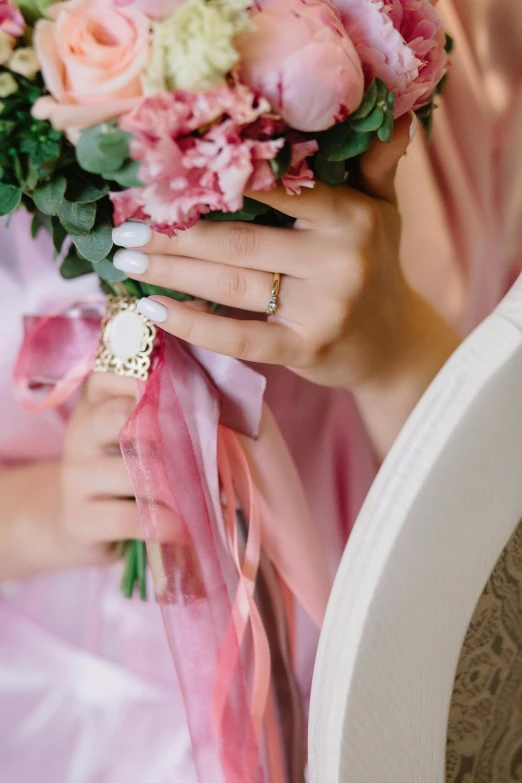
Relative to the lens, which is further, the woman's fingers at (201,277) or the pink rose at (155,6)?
the woman's fingers at (201,277)

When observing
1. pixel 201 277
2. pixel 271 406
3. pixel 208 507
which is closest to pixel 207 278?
pixel 201 277

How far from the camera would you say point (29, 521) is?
0.78 meters

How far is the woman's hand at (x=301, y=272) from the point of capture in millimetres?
493

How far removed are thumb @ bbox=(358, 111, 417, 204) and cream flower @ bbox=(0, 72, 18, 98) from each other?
0.25 metres

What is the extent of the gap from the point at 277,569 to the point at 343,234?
41cm

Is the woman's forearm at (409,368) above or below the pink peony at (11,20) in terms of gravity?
below

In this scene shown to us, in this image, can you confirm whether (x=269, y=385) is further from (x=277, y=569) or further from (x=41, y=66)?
(x=41, y=66)

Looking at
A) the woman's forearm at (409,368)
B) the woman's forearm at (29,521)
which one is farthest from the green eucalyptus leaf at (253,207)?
the woman's forearm at (29,521)

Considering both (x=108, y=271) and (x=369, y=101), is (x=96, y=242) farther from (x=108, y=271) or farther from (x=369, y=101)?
(x=369, y=101)

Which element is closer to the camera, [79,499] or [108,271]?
[108,271]

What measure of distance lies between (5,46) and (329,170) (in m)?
0.22

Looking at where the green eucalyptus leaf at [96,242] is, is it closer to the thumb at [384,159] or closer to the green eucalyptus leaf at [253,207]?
the green eucalyptus leaf at [253,207]

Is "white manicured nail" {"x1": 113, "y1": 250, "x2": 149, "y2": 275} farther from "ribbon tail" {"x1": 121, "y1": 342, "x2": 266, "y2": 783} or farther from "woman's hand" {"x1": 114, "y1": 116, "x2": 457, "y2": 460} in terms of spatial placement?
"ribbon tail" {"x1": 121, "y1": 342, "x2": 266, "y2": 783}

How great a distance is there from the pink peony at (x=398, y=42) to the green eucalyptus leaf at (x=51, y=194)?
20 cm
